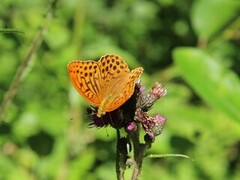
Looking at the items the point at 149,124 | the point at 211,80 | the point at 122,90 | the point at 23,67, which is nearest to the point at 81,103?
the point at 211,80

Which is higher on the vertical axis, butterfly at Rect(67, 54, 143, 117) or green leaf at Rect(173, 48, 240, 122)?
butterfly at Rect(67, 54, 143, 117)

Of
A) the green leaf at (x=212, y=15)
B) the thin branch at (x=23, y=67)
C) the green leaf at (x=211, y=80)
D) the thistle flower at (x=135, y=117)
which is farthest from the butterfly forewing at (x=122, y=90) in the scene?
the green leaf at (x=212, y=15)

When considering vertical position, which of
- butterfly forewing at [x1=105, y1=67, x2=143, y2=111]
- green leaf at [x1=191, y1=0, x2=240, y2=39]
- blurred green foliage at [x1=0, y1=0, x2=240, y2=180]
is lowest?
blurred green foliage at [x1=0, y1=0, x2=240, y2=180]

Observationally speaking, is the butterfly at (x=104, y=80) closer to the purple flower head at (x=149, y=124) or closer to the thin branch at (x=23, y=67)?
the purple flower head at (x=149, y=124)

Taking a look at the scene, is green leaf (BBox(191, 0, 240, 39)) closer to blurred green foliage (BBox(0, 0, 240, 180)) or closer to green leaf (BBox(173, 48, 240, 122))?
blurred green foliage (BBox(0, 0, 240, 180))

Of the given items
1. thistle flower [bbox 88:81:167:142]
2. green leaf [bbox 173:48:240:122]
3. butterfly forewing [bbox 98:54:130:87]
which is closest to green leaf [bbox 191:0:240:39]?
green leaf [bbox 173:48:240:122]

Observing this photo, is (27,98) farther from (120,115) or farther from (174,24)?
(174,24)
